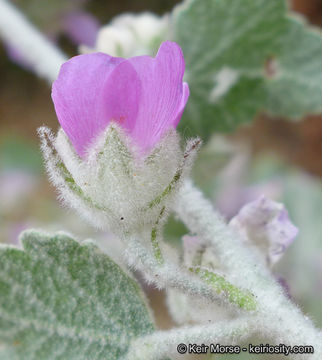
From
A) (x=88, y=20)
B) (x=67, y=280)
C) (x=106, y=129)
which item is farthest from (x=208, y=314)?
(x=88, y=20)

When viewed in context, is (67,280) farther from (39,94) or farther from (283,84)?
(39,94)

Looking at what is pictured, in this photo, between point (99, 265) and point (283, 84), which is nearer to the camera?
point (99, 265)

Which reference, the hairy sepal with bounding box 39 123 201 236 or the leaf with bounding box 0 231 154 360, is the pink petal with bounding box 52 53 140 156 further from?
the leaf with bounding box 0 231 154 360

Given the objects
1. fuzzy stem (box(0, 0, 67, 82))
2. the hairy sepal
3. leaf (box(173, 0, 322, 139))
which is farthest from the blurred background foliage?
the hairy sepal

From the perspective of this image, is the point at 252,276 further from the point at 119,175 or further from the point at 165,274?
the point at 119,175

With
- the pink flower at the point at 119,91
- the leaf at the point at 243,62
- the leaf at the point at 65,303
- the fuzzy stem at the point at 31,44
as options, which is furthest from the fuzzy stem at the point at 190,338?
the fuzzy stem at the point at 31,44

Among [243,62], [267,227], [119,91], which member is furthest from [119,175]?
[243,62]

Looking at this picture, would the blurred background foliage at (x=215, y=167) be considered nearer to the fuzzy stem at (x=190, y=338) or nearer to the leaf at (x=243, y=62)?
the leaf at (x=243, y=62)
